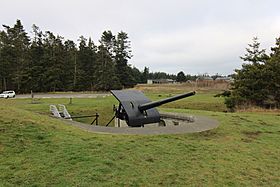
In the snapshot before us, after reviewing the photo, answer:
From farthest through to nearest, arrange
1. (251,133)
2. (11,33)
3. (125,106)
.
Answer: (11,33) → (125,106) → (251,133)

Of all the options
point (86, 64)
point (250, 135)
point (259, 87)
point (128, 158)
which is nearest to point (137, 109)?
point (250, 135)

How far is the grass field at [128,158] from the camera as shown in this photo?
177 inches

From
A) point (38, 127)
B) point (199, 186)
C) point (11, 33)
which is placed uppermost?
point (11, 33)

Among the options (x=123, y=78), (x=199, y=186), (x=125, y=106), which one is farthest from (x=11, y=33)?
(x=199, y=186)

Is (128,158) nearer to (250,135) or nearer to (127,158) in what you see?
(127,158)

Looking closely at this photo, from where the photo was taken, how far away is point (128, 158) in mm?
5449

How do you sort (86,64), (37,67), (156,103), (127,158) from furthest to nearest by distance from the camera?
(86,64)
(37,67)
(156,103)
(127,158)

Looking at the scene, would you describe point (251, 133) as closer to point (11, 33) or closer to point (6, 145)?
point (6, 145)

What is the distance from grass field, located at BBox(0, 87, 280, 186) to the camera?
4484 mm

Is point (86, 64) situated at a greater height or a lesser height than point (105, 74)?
greater

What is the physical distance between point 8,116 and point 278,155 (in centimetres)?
720

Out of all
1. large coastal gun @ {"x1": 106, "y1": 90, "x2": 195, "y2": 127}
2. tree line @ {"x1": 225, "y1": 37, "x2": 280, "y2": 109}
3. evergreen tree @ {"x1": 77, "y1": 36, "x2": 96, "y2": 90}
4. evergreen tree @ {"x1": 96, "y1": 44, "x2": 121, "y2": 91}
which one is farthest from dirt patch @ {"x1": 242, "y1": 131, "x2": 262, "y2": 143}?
evergreen tree @ {"x1": 77, "y1": 36, "x2": 96, "y2": 90}

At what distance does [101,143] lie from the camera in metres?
6.33

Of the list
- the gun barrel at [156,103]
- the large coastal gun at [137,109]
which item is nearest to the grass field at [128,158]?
the gun barrel at [156,103]
